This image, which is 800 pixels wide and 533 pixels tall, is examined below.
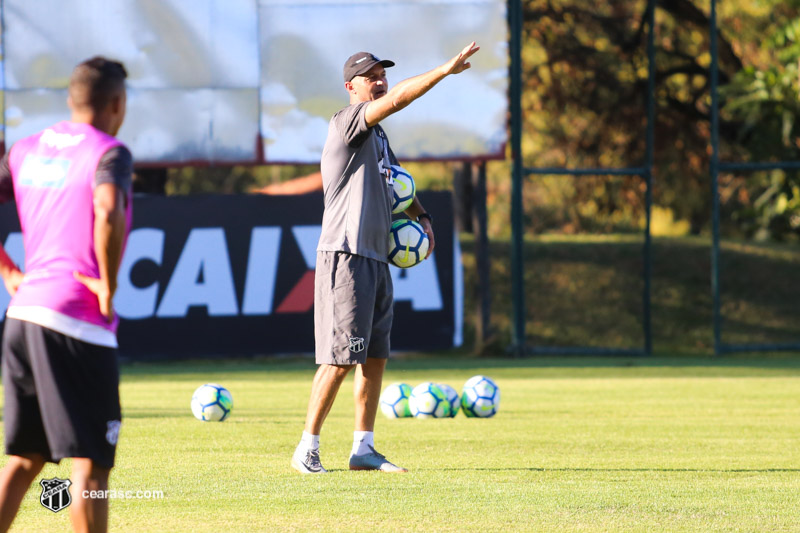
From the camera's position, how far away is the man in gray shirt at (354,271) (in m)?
7.22

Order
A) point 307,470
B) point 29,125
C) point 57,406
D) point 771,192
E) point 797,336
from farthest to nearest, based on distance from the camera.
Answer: point 797,336 → point 771,192 → point 29,125 → point 307,470 → point 57,406

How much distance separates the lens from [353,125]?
711 cm

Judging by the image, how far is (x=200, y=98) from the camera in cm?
1927

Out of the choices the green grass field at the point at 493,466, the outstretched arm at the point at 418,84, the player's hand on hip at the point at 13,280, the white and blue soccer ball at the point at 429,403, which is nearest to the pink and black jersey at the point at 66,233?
the player's hand on hip at the point at 13,280

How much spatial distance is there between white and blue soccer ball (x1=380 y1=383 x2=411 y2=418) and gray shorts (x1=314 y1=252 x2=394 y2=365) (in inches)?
140

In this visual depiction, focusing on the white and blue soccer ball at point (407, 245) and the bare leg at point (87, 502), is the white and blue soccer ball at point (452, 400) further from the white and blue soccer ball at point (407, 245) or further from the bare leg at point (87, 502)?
the bare leg at point (87, 502)

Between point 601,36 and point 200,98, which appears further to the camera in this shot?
point 601,36

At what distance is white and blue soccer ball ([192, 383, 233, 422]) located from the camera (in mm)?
10438

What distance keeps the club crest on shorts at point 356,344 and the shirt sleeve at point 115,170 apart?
2.88 metres

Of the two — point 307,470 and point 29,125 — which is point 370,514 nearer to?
point 307,470

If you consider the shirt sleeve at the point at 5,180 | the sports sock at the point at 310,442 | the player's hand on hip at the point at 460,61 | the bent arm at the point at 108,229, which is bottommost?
the sports sock at the point at 310,442

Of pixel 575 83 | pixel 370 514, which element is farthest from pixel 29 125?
pixel 370 514

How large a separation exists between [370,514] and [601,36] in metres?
22.5

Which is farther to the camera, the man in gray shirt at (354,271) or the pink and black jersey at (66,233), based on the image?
the man in gray shirt at (354,271)
